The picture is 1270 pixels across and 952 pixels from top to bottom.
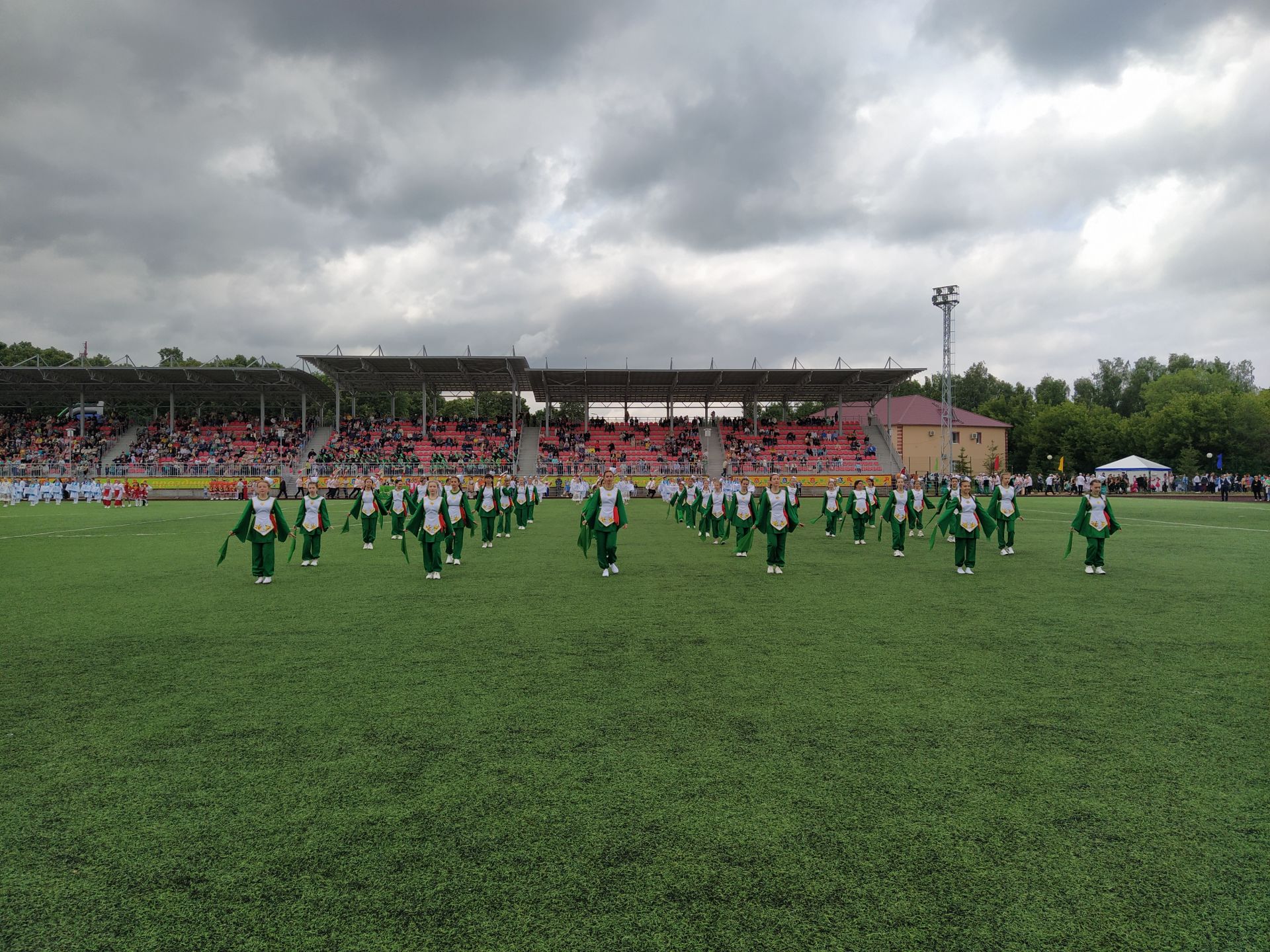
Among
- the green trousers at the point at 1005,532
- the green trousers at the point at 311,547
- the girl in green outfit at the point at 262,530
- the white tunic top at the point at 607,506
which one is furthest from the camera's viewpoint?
the green trousers at the point at 1005,532

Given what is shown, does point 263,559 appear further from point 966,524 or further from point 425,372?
point 425,372

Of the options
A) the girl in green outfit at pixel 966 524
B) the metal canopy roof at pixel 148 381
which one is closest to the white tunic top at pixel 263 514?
the girl in green outfit at pixel 966 524

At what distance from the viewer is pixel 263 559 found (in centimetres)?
1127

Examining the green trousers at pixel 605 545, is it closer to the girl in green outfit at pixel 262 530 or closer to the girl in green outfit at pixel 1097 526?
the girl in green outfit at pixel 262 530

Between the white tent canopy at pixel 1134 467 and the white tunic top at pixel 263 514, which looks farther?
the white tent canopy at pixel 1134 467

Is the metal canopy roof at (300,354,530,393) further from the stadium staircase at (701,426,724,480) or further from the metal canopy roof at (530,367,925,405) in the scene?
the stadium staircase at (701,426,724,480)

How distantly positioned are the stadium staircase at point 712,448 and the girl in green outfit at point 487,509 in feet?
89.5

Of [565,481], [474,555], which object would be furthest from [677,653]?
[565,481]

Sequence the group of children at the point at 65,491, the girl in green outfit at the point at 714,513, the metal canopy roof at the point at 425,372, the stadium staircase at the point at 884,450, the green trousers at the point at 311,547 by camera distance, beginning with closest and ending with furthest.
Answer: the green trousers at the point at 311,547 < the girl in green outfit at the point at 714,513 < the group of children at the point at 65,491 < the metal canopy roof at the point at 425,372 < the stadium staircase at the point at 884,450

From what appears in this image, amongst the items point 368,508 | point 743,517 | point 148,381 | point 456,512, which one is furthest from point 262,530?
point 148,381

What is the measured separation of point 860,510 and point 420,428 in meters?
37.7

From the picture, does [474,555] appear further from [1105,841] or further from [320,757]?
[1105,841]

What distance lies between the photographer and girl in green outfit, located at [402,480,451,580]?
38.9 ft

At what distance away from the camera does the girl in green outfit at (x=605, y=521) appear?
1175cm
